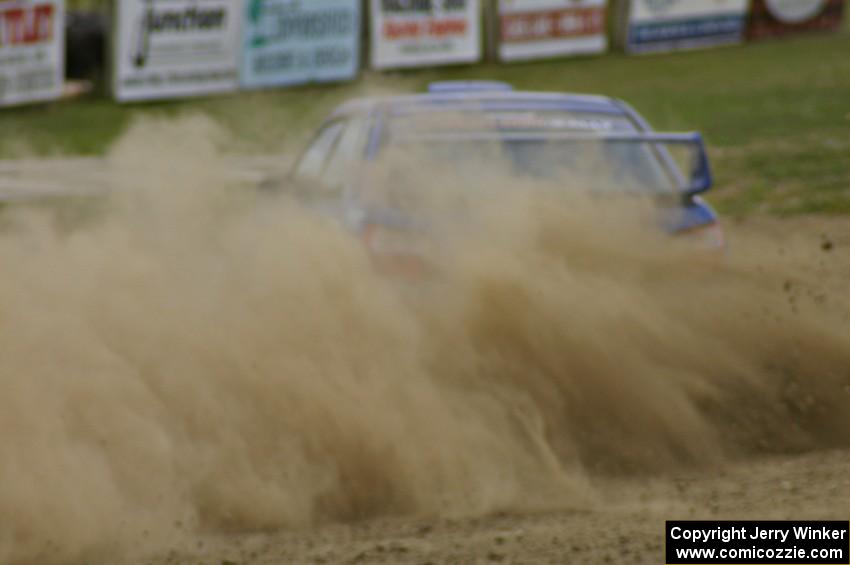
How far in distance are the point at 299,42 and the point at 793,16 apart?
437 inches

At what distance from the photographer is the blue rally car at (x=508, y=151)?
243 inches

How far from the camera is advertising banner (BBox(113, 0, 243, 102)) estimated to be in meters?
20.0

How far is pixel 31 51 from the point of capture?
19531mm

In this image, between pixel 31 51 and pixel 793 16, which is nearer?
pixel 31 51

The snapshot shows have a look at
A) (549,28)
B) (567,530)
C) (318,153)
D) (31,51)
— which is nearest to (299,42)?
(31,51)

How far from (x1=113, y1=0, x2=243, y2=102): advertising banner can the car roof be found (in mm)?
13619

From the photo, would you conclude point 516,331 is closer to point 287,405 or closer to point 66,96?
point 287,405

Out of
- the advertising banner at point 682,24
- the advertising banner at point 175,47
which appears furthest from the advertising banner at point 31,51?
the advertising banner at point 682,24

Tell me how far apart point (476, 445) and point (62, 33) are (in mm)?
16027

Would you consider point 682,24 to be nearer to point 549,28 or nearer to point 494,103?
point 549,28

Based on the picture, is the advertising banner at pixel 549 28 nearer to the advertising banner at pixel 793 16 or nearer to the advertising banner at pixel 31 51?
the advertising banner at pixel 793 16

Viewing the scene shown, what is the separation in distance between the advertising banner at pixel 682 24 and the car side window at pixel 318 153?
18.6 meters

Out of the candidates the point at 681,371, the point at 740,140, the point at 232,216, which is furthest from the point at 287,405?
the point at 740,140

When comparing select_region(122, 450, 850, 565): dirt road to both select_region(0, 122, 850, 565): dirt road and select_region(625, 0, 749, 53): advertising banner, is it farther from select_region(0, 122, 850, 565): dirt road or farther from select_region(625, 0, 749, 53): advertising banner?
select_region(625, 0, 749, 53): advertising banner
